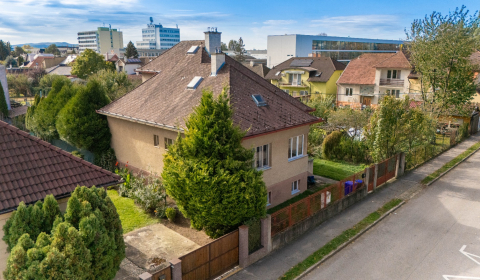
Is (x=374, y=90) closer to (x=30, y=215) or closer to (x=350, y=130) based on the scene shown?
(x=350, y=130)


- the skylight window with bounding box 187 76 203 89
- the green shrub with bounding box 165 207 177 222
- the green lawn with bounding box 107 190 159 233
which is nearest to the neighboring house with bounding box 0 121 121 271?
the green shrub with bounding box 165 207 177 222

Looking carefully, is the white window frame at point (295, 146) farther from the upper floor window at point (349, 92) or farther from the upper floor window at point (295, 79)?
the upper floor window at point (295, 79)

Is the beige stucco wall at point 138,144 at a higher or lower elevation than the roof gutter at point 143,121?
lower

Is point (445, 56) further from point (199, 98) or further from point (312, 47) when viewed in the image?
point (312, 47)

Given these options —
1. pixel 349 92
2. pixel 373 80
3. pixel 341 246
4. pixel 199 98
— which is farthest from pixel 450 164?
pixel 349 92

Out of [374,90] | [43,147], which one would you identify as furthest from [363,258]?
[374,90]

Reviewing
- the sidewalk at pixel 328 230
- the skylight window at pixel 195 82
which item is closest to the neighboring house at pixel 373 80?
the sidewalk at pixel 328 230
